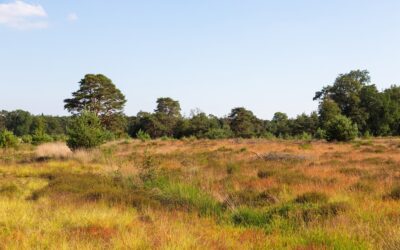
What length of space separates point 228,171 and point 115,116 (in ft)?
153

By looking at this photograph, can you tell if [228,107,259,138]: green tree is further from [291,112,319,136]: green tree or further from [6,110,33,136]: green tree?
[6,110,33,136]: green tree

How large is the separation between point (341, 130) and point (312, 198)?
2759 cm

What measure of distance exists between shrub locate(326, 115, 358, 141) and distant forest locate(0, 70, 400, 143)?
10.4 m

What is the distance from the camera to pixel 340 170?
13375 millimetres

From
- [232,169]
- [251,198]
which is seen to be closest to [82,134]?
[232,169]

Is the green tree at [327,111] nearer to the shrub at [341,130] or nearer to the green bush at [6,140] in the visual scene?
the shrub at [341,130]

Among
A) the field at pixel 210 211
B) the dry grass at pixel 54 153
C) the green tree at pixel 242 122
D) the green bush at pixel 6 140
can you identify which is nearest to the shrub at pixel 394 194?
the field at pixel 210 211

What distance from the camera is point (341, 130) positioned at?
34.3 meters

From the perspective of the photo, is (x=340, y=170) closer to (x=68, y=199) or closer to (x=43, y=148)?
(x=68, y=199)

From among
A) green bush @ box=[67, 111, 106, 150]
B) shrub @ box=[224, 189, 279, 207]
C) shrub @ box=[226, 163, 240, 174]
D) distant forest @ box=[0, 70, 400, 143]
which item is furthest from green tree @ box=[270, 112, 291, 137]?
shrub @ box=[224, 189, 279, 207]

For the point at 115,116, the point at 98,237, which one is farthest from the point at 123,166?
the point at 115,116

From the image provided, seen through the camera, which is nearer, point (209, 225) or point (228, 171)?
point (209, 225)

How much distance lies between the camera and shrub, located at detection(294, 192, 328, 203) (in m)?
8.36

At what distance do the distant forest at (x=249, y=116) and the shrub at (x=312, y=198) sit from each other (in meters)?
38.2
